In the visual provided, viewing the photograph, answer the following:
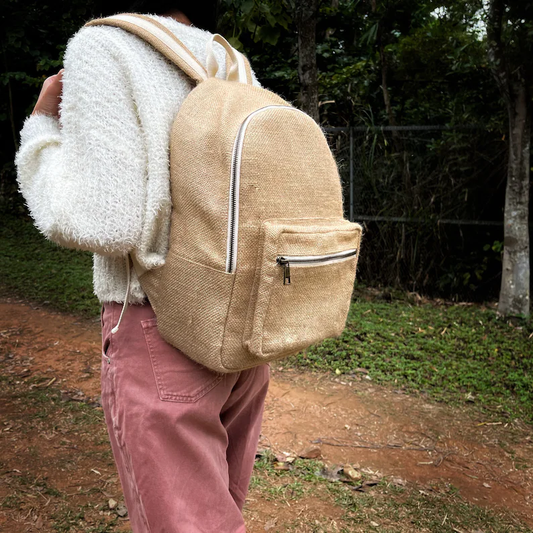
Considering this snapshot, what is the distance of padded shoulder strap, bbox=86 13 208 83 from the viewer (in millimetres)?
1213

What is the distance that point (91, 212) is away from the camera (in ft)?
3.75

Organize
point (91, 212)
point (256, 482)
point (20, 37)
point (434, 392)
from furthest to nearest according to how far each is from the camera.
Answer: point (20, 37)
point (434, 392)
point (256, 482)
point (91, 212)

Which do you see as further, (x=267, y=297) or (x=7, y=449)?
(x=7, y=449)

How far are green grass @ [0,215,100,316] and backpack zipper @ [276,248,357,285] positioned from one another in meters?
4.50

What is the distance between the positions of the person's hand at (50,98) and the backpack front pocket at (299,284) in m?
0.59

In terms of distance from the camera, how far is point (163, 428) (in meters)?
1.18

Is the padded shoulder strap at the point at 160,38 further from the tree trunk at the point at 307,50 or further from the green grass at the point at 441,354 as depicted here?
the tree trunk at the point at 307,50

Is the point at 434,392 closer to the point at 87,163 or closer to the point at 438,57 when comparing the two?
the point at 87,163

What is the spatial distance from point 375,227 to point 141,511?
18.7ft

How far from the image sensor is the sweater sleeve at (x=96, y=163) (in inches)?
44.7

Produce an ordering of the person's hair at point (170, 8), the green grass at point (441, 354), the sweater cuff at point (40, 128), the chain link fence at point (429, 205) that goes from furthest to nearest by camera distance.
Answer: the chain link fence at point (429, 205) < the green grass at point (441, 354) < the person's hair at point (170, 8) < the sweater cuff at point (40, 128)

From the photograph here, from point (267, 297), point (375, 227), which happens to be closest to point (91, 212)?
point (267, 297)

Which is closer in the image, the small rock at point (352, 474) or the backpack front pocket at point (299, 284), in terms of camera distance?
the backpack front pocket at point (299, 284)

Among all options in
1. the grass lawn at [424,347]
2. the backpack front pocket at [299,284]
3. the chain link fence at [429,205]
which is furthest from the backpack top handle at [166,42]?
the chain link fence at [429,205]
